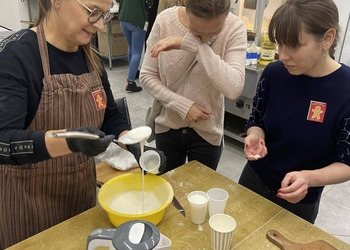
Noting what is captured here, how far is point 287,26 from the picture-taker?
3.77 ft

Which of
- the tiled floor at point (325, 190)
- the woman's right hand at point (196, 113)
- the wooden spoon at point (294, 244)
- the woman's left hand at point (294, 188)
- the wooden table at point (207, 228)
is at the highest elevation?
the woman's right hand at point (196, 113)

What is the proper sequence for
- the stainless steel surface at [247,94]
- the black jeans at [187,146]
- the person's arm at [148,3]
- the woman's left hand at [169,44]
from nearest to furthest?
the woman's left hand at [169,44] → the black jeans at [187,146] → the stainless steel surface at [247,94] → the person's arm at [148,3]

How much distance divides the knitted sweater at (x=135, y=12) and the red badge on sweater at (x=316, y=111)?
3.60 m

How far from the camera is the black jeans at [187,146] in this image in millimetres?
1648

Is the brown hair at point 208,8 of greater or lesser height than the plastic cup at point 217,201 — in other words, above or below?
above

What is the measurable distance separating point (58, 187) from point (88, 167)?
150 millimetres

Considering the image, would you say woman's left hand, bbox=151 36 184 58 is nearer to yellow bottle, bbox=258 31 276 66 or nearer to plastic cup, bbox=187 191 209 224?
plastic cup, bbox=187 191 209 224

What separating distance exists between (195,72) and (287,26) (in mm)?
511

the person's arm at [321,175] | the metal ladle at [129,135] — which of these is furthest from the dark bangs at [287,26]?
the metal ladle at [129,135]

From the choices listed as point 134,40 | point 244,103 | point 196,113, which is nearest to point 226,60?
point 196,113

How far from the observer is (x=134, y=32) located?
14.9 feet

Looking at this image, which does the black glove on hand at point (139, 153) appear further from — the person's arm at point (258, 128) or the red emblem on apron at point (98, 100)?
the person's arm at point (258, 128)

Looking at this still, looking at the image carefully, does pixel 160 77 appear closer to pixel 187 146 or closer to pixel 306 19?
pixel 187 146

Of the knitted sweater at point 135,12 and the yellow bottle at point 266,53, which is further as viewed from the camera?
the knitted sweater at point 135,12
